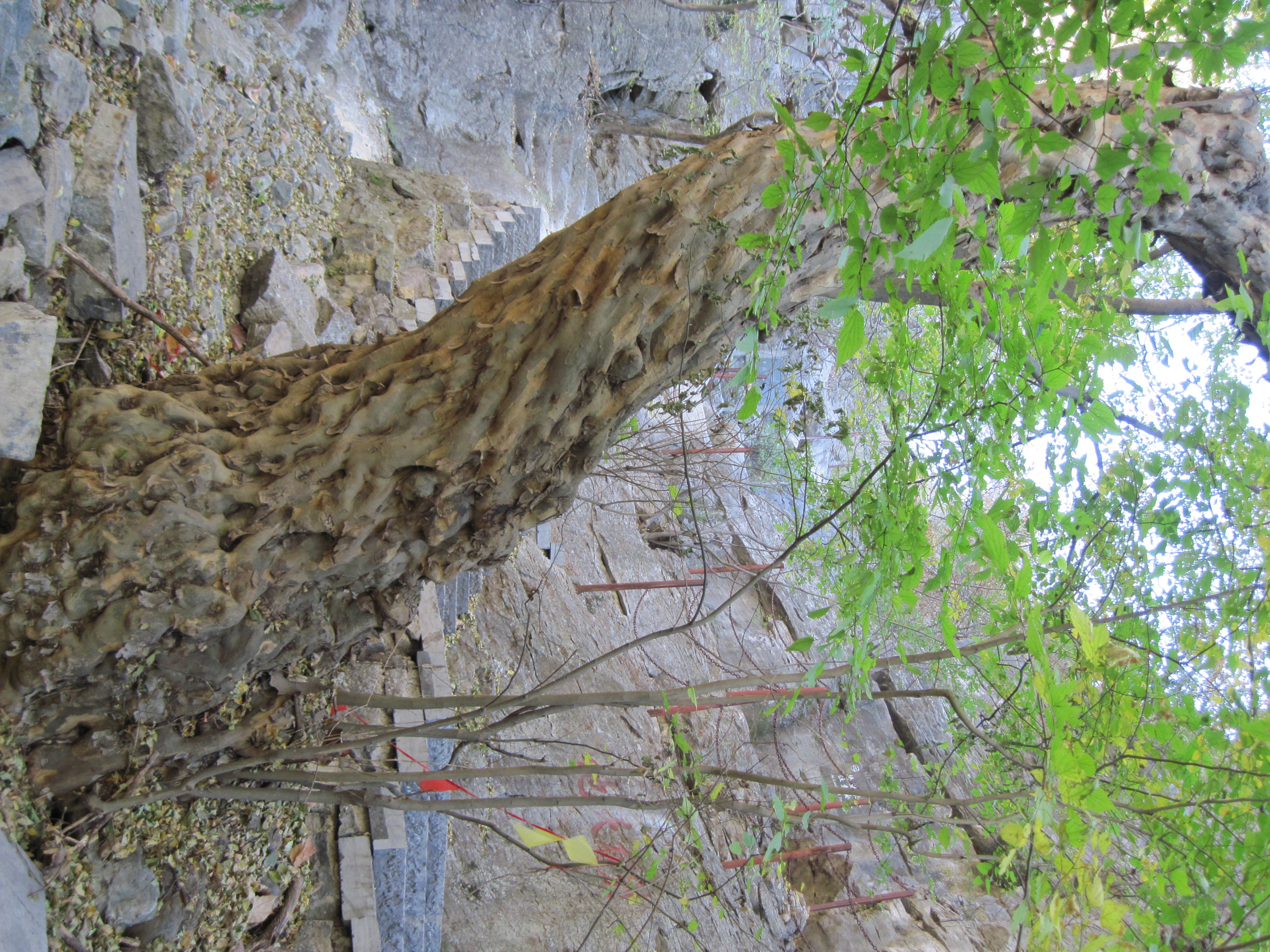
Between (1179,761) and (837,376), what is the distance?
4855 mm

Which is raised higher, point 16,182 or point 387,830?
point 16,182

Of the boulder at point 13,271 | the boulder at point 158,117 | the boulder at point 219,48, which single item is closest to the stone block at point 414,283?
the boulder at point 219,48

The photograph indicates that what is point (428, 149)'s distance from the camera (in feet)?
20.2

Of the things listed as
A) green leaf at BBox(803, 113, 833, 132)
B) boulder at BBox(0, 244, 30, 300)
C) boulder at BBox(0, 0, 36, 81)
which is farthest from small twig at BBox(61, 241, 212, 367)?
green leaf at BBox(803, 113, 833, 132)

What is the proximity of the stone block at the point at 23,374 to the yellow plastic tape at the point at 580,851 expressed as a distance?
1699 mm

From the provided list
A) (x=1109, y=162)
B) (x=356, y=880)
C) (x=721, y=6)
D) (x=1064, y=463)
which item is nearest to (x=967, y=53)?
(x=1109, y=162)

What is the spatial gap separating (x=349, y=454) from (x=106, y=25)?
6.44ft

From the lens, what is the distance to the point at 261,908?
249 centimetres

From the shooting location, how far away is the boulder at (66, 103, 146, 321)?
216 cm

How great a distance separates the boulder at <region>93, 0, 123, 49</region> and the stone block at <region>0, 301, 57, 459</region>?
1.31 meters

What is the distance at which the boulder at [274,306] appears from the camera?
3.26 metres

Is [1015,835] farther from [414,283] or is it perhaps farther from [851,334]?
[414,283]

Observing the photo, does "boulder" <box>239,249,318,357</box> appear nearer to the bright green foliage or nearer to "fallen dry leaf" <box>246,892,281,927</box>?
"fallen dry leaf" <box>246,892,281,927</box>

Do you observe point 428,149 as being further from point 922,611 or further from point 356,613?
point 922,611
